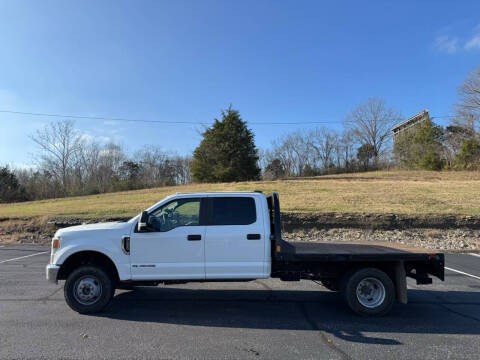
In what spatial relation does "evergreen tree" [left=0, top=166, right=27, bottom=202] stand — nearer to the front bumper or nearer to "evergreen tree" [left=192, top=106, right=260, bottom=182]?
"evergreen tree" [left=192, top=106, right=260, bottom=182]

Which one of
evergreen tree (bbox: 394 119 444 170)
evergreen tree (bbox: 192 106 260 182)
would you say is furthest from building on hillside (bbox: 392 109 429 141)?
evergreen tree (bbox: 192 106 260 182)

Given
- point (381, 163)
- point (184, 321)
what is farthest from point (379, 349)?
point (381, 163)

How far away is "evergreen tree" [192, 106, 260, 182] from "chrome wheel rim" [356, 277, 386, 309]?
2850 cm

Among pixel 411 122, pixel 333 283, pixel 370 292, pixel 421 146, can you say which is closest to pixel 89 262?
pixel 333 283

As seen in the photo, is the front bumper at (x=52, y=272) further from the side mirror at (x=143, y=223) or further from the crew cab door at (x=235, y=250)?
the crew cab door at (x=235, y=250)

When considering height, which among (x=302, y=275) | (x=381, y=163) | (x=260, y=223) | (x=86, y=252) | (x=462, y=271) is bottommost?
(x=462, y=271)

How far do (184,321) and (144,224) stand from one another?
5.30ft

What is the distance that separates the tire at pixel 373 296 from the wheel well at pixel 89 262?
3863 millimetres

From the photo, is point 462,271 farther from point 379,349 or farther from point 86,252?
point 86,252

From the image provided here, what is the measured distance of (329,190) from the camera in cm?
2280

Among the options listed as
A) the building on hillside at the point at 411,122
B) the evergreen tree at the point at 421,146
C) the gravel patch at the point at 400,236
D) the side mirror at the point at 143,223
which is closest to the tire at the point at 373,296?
the side mirror at the point at 143,223

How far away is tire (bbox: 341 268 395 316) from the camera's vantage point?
5.19 metres

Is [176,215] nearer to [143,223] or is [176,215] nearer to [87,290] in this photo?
[143,223]

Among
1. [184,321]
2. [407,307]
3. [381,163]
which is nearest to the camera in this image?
[184,321]
